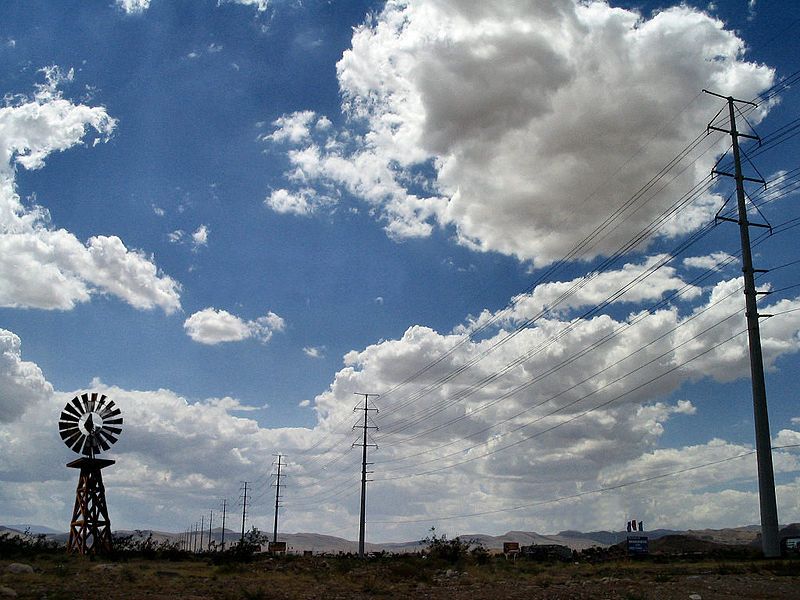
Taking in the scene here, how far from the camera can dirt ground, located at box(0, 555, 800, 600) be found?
30141 mm

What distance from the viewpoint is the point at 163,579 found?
44.0m

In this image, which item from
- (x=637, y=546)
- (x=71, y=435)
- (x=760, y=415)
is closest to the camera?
(x=760, y=415)

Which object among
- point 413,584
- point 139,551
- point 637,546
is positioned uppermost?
point 413,584

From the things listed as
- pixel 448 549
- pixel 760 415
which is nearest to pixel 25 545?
→ pixel 448 549

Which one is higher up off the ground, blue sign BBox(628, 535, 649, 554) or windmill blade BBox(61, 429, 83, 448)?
windmill blade BBox(61, 429, 83, 448)

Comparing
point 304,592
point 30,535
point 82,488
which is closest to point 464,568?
point 304,592

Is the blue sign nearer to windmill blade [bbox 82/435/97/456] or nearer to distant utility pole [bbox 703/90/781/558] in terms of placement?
distant utility pole [bbox 703/90/781/558]

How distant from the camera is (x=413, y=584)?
39.5 m

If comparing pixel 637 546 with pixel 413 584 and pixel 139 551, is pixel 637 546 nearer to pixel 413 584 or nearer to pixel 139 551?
pixel 139 551

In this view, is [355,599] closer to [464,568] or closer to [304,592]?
[304,592]

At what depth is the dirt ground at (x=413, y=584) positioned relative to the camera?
30.1 meters

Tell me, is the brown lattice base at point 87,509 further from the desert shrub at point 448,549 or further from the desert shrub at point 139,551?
the desert shrub at point 448,549

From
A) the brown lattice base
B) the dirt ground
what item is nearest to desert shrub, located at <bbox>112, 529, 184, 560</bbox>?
the brown lattice base

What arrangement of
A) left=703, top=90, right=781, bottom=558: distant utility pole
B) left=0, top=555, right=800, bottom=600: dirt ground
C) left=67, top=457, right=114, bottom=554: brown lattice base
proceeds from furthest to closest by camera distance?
left=67, top=457, right=114, bottom=554: brown lattice base < left=703, top=90, right=781, bottom=558: distant utility pole < left=0, top=555, right=800, bottom=600: dirt ground
